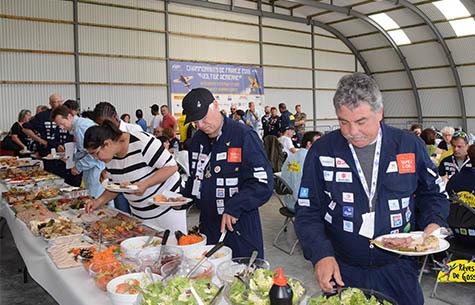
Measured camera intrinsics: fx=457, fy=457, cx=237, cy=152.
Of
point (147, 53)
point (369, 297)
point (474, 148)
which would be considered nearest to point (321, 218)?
point (369, 297)

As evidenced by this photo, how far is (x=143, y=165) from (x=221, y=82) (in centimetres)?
1083

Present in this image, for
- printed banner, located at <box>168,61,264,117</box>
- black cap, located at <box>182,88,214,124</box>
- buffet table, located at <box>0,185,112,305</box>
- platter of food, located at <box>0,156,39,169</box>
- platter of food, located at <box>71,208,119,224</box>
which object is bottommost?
buffet table, located at <box>0,185,112,305</box>

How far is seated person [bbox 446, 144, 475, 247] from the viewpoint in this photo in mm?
3343

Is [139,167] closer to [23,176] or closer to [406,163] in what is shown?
[406,163]

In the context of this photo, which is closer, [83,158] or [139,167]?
[139,167]

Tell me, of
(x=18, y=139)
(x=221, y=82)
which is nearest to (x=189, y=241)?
(x=18, y=139)

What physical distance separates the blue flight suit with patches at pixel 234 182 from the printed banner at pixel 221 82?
1023 centimetres

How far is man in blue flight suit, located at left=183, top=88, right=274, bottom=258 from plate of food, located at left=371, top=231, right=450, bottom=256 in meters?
0.74

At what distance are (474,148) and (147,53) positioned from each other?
9798mm

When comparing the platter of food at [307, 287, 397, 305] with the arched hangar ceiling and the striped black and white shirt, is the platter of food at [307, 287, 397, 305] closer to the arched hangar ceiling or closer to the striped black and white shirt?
the striped black and white shirt

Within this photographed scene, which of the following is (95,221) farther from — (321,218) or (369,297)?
(369,297)

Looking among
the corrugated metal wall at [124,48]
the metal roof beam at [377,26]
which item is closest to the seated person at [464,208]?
the corrugated metal wall at [124,48]

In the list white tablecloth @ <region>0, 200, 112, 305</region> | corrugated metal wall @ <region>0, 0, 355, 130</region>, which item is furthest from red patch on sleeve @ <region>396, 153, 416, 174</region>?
corrugated metal wall @ <region>0, 0, 355, 130</region>

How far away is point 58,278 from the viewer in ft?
6.64
